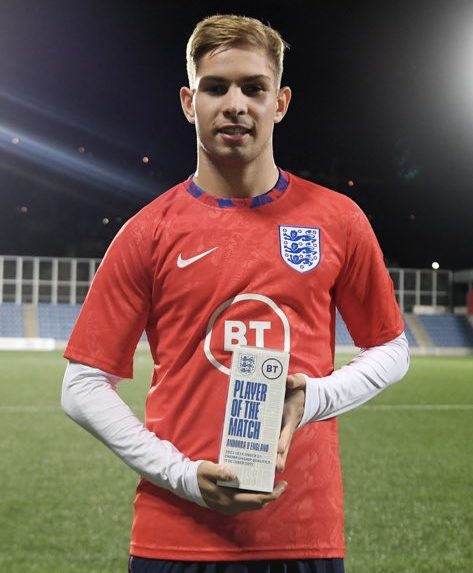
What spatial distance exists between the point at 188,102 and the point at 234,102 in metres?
0.22

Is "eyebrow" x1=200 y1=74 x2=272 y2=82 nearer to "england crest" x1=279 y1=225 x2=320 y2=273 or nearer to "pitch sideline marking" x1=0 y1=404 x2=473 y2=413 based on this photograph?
"england crest" x1=279 y1=225 x2=320 y2=273

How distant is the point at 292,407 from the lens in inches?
84.1

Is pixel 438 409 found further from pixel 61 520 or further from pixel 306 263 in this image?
pixel 306 263

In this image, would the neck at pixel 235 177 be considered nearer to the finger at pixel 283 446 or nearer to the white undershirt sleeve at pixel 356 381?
the white undershirt sleeve at pixel 356 381

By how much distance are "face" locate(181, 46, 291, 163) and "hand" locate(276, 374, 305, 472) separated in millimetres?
579

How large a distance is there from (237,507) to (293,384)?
30 cm

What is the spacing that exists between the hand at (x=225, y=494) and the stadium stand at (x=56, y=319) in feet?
164

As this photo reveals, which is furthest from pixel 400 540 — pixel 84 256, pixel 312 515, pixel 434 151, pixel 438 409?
pixel 84 256

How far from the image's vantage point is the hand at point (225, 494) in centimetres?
202

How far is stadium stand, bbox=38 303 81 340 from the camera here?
52.2 m

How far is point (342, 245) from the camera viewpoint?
7.94ft

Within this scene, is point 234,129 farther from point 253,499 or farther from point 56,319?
point 56,319

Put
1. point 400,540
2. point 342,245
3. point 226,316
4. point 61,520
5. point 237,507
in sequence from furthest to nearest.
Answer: point 61,520
point 400,540
point 342,245
point 226,316
point 237,507

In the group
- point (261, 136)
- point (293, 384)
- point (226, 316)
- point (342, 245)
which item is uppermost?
point (261, 136)
